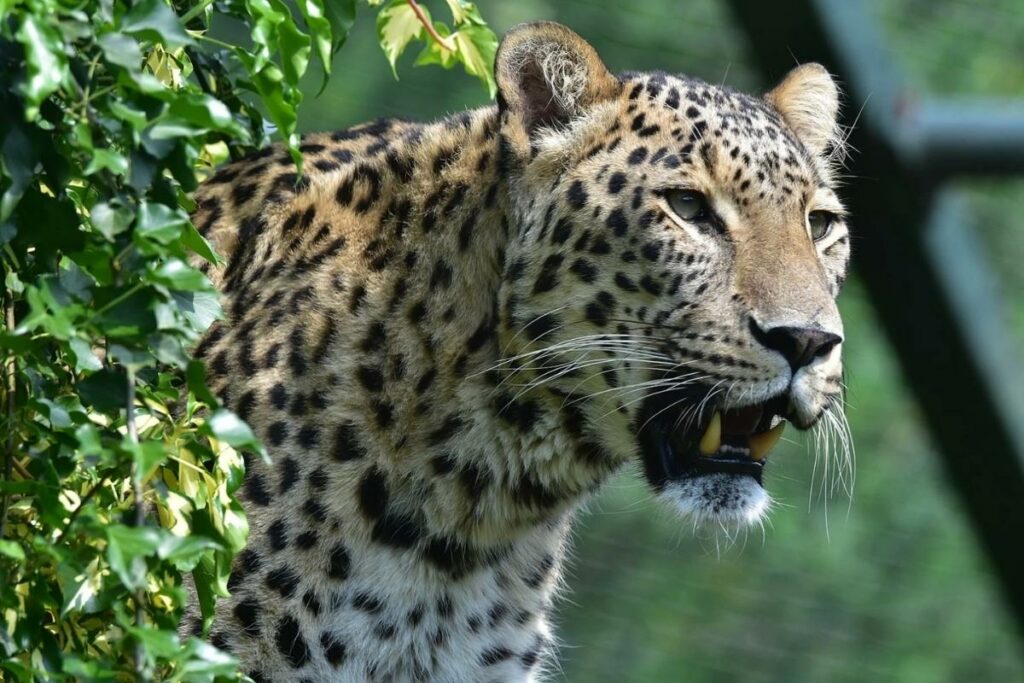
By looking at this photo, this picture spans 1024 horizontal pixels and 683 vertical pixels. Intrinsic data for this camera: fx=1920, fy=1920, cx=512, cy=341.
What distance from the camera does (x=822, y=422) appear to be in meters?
3.74

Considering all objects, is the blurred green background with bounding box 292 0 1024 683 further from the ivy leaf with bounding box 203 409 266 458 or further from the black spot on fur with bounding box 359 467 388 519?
the ivy leaf with bounding box 203 409 266 458

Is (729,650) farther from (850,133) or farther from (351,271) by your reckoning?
(351,271)

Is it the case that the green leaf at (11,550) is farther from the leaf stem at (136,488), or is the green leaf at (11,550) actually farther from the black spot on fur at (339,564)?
the black spot on fur at (339,564)

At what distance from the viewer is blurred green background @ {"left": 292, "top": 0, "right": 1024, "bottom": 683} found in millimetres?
6543

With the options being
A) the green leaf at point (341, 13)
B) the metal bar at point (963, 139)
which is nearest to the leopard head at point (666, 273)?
the metal bar at point (963, 139)

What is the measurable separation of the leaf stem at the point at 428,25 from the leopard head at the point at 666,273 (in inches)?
12.3

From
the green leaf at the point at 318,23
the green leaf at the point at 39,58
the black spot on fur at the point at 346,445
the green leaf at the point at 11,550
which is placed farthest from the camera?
the black spot on fur at the point at 346,445

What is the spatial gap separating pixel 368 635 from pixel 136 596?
1.34 m

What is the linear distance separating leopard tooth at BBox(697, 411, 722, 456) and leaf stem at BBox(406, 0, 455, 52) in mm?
875

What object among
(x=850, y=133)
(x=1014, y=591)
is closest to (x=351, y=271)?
(x=850, y=133)

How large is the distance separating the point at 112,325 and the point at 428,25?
1.15m

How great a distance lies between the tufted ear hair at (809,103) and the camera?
4121 mm

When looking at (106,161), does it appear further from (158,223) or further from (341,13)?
(341,13)

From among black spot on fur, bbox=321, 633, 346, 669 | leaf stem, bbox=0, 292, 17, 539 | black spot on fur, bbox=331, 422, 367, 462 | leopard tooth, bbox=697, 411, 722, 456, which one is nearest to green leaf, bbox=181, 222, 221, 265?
leaf stem, bbox=0, 292, 17, 539
